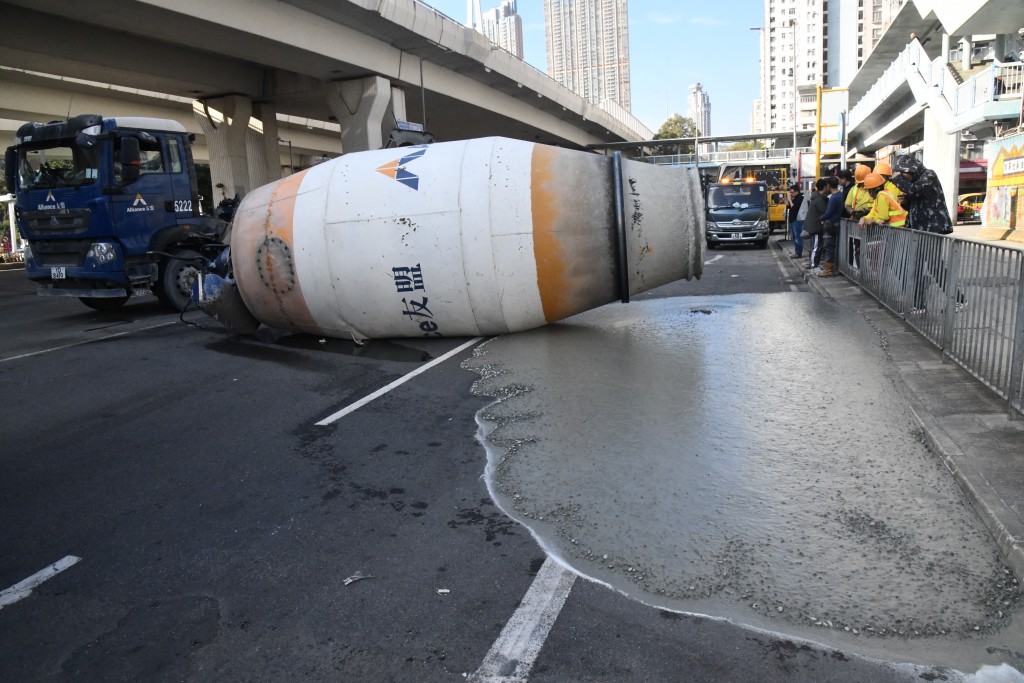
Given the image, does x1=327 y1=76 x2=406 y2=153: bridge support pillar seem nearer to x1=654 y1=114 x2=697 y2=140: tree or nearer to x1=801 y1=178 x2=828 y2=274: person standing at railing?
x1=801 y1=178 x2=828 y2=274: person standing at railing

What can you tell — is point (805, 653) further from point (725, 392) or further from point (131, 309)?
point (131, 309)

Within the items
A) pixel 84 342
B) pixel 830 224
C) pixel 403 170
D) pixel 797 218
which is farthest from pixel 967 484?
pixel 797 218

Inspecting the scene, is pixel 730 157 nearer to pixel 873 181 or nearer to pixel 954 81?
pixel 954 81

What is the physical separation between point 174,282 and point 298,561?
10.7 meters

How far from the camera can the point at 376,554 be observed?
3.87 meters

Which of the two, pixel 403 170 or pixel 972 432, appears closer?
pixel 972 432

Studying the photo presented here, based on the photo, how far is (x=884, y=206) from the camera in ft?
35.2

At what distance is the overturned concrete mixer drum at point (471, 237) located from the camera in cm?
774

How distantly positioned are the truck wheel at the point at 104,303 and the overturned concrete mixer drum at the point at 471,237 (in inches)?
267

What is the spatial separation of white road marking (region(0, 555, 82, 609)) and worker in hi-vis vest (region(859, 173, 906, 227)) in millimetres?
10463

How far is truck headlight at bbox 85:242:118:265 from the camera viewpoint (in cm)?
1214

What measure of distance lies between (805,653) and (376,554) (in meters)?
2.06

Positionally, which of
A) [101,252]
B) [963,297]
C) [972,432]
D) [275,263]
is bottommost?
[972,432]

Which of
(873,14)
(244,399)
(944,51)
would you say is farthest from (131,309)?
(873,14)
